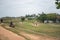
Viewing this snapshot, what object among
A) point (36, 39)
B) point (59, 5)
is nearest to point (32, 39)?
point (36, 39)

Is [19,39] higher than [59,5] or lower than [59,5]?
lower

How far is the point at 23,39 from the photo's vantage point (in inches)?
639

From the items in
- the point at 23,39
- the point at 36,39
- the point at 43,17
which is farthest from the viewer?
the point at 43,17

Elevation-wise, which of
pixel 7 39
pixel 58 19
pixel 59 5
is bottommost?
pixel 58 19

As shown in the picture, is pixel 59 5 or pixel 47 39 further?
pixel 59 5

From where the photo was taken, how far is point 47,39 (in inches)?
707

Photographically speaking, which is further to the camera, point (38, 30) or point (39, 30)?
point (39, 30)

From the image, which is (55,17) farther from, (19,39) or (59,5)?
(19,39)

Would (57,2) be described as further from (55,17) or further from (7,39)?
(55,17)

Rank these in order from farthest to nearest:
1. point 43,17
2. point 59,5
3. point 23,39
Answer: point 43,17, point 59,5, point 23,39

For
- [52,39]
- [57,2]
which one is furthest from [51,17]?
[52,39]

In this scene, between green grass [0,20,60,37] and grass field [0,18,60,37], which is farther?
grass field [0,18,60,37]

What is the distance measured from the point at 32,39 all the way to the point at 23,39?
4.32 feet

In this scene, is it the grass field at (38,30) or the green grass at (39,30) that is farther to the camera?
the grass field at (38,30)
